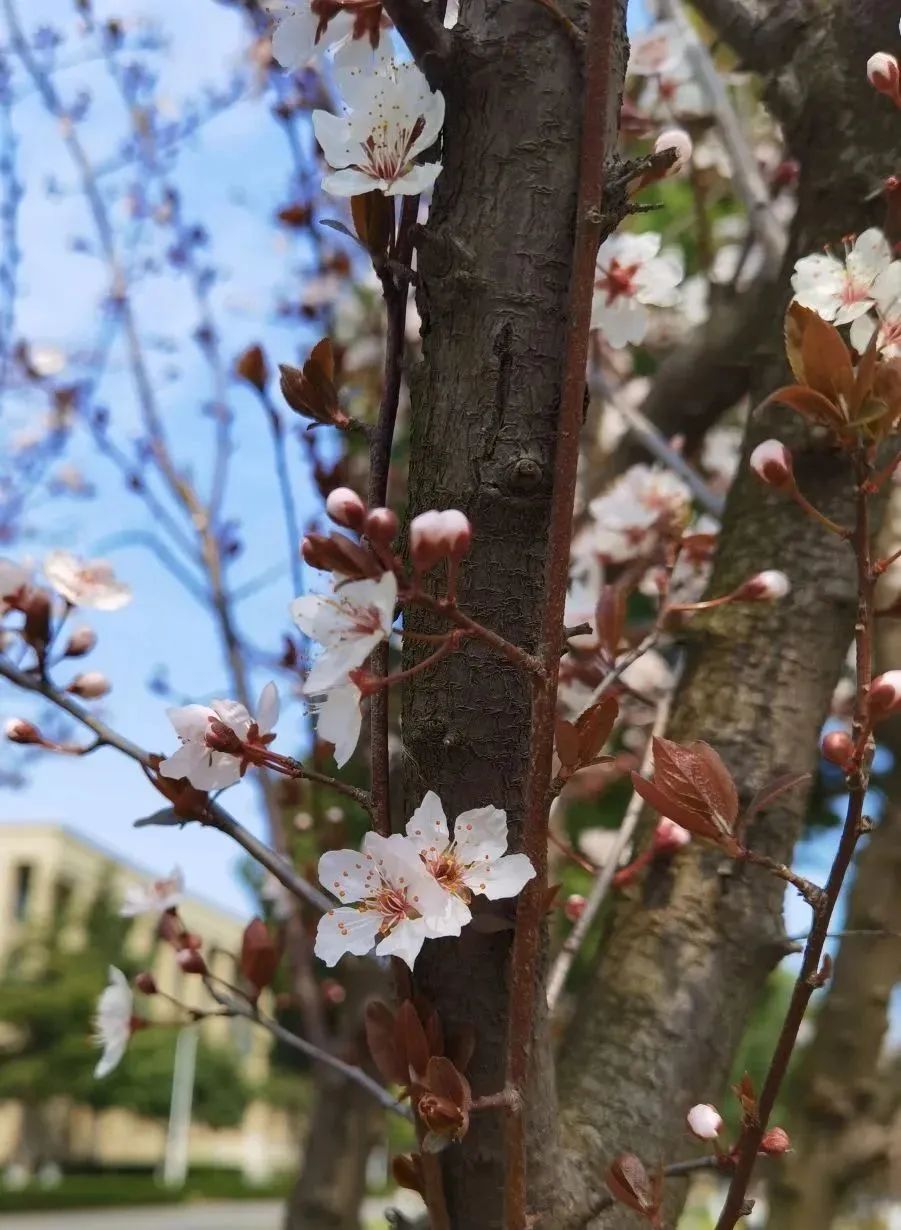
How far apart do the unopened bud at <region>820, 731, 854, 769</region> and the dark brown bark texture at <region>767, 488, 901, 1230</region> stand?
5.03 feet

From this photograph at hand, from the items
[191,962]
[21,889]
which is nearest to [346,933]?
[191,962]

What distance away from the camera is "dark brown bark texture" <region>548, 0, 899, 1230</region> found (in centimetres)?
86

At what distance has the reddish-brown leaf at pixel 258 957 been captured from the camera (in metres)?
0.87

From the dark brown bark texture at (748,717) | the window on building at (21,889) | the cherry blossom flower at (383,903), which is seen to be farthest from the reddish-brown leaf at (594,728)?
the window on building at (21,889)

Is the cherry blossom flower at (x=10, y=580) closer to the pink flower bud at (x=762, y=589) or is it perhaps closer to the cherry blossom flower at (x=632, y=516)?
the pink flower bud at (x=762, y=589)

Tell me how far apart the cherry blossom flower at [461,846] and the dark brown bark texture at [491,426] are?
0.12ft

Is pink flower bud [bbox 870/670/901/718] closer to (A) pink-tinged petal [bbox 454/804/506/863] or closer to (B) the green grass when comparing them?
(A) pink-tinged petal [bbox 454/804/506/863]

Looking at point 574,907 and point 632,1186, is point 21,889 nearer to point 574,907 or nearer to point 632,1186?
point 574,907

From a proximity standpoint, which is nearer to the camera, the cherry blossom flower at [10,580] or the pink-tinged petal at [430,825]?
the pink-tinged petal at [430,825]

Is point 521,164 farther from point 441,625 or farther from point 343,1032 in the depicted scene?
point 343,1032

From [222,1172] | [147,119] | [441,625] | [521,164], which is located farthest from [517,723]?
[222,1172]

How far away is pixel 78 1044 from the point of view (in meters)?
18.8

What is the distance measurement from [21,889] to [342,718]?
26.0 meters

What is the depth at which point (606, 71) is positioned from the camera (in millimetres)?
549
